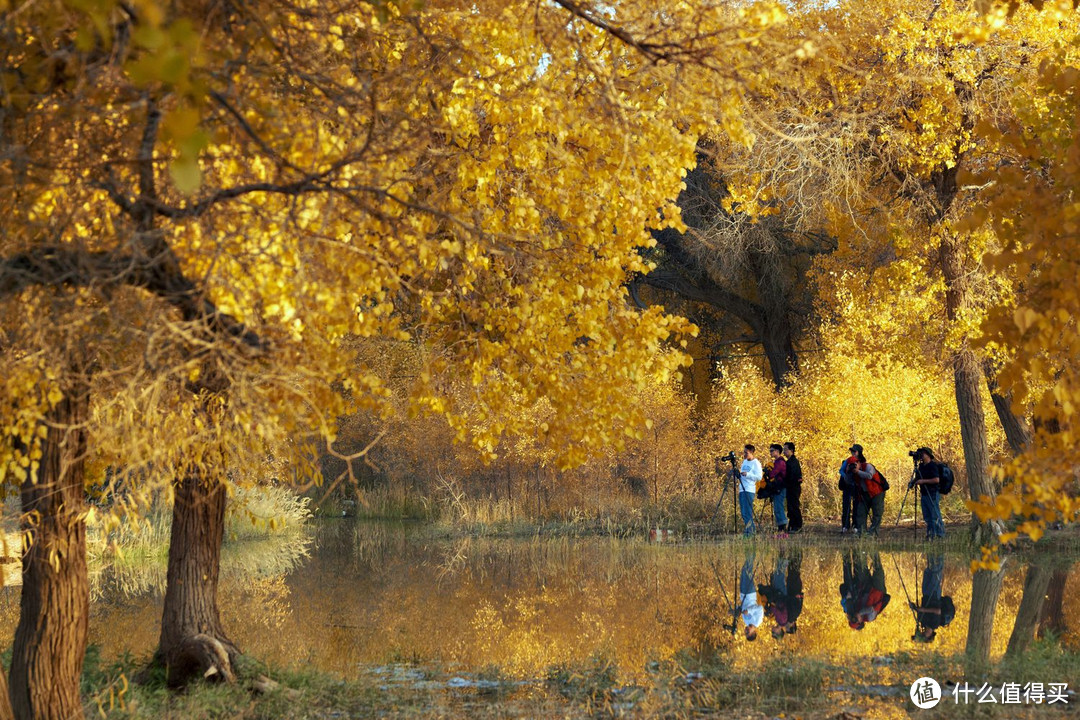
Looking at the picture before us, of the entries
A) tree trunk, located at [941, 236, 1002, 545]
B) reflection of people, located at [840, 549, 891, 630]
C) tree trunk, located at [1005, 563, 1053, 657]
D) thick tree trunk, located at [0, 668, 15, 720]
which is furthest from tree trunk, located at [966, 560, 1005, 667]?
thick tree trunk, located at [0, 668, 15, 720]

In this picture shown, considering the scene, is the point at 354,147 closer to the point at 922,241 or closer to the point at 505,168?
the point at 505,168

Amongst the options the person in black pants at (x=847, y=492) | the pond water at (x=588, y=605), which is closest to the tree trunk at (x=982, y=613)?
the pond water at (x=588, y=605)

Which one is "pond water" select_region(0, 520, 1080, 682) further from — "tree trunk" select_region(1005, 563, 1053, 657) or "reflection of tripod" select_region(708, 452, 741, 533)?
"reflection of tripod" select_region(708, 452, 741, 533)

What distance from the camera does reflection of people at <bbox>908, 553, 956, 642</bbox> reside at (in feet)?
40.4

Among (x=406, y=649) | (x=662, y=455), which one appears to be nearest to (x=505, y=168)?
(x=406, y=649)

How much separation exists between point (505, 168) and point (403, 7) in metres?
2.57

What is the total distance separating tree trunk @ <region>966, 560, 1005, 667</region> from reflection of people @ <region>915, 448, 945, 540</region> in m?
2.89

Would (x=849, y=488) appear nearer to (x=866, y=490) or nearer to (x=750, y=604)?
(x=866, y=490)

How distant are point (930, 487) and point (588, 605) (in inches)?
360

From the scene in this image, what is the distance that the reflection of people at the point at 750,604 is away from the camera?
42.3ft

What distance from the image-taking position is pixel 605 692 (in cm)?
953

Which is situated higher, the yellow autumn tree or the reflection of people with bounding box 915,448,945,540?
the yellow autumn tree

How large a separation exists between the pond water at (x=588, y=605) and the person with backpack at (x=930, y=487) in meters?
1.32

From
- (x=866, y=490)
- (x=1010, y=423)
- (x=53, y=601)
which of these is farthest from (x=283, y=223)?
(x=1010, y=423)
